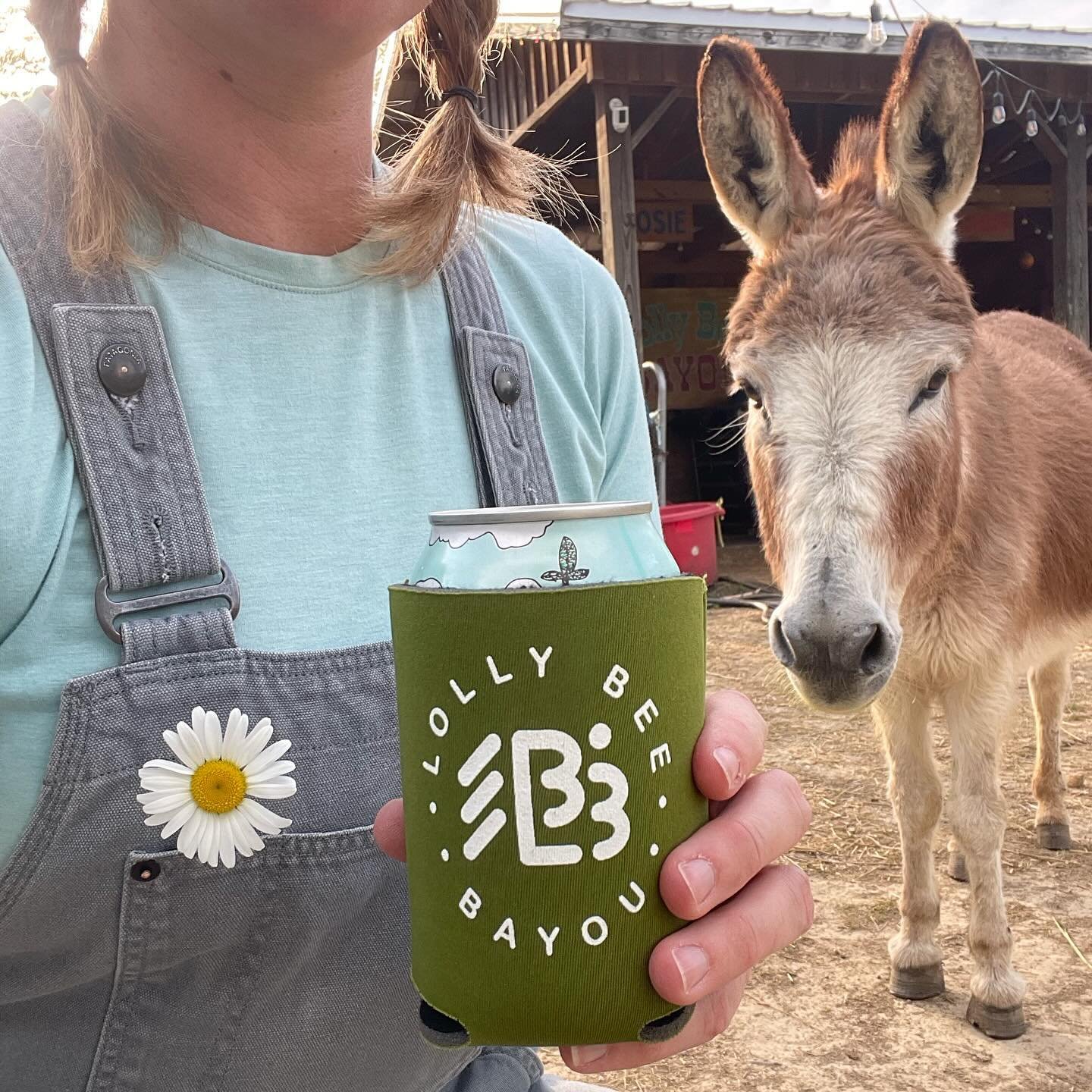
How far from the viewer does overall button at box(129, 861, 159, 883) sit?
2.95 ft

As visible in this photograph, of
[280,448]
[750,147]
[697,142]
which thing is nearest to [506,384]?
[280,448]

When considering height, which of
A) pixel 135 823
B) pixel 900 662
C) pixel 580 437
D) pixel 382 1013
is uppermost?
pixel 580 437

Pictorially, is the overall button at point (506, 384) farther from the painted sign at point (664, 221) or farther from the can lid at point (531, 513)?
the painted sign at point (664, 221)

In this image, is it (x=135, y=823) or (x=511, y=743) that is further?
(x=135, y=823)

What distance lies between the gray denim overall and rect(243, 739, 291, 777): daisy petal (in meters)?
0.02

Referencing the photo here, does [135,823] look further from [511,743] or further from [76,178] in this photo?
[76,178]

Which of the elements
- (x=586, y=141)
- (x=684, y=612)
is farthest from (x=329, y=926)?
(x=586, y=141)

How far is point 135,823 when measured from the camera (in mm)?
897

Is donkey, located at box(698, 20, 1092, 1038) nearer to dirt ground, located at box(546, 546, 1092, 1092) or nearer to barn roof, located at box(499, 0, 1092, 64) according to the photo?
dirt ground, located at box(546, 546, 1092, 1092)

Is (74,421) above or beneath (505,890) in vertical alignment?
above

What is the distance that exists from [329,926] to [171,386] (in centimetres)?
52

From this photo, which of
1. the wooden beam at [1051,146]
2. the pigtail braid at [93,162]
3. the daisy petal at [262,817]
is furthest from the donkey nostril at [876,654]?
the wooden beam at [1051,146]

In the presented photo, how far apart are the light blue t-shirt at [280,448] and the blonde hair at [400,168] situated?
4 cm

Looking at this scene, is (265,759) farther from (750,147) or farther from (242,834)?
(750,147)
